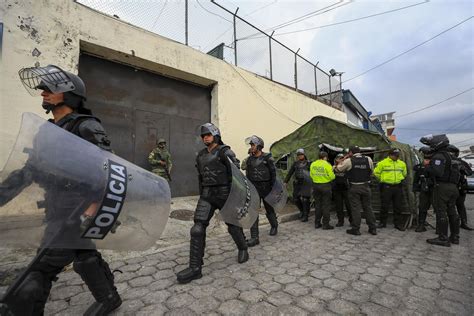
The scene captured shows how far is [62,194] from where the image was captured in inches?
61.0

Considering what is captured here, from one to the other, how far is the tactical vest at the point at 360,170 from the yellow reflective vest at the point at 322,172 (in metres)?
0.43

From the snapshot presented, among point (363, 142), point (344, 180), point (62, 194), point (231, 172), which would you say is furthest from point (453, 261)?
point (62, 194)

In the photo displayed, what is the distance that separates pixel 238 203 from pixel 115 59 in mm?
5489

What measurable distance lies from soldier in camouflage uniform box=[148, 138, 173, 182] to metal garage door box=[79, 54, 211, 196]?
1.68 feet

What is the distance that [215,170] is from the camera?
3.21 meters

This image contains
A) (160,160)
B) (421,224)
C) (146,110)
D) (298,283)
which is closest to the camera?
(298,283)

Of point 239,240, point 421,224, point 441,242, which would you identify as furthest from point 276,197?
point 421,224

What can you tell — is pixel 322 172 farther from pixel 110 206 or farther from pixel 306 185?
pixel 110 206

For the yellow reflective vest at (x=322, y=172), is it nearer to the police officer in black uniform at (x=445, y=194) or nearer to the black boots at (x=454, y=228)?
the police officer in black uniform at (x=445, y=194)

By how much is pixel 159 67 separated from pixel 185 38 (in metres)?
1.44

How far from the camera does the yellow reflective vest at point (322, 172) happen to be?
18.7 feet

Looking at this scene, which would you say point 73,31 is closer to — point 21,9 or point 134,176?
point 21,9

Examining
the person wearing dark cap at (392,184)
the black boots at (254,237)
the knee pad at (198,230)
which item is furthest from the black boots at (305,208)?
the knee pad at (198,230)

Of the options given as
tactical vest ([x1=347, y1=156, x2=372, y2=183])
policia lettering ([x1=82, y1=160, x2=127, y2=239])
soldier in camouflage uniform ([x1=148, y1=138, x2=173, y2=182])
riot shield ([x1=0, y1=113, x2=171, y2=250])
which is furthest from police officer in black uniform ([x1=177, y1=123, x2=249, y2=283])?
soldier in camouflage uniform ([x1=148, y1=138, x2=173, y2=182])
